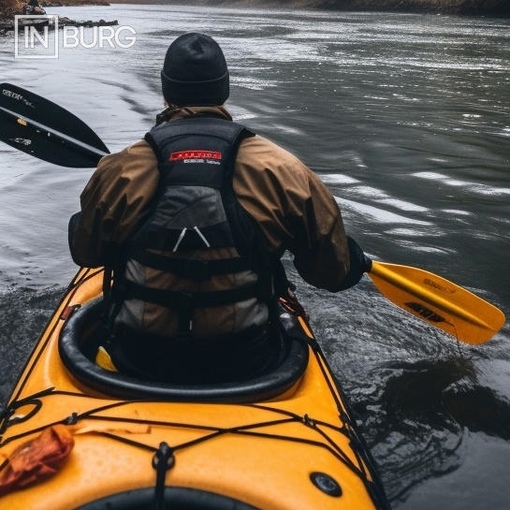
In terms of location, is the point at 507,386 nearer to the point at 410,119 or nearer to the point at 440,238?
the point at 440,238

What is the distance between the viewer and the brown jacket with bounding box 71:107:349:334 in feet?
7.14

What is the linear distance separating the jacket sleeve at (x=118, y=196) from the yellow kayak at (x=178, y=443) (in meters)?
0.44

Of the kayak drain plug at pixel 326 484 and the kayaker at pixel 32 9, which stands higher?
the kayak drain plug at pixel 326 484

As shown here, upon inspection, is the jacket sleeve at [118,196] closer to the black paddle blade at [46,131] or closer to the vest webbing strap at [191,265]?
the vest webbing strap at [191,265]

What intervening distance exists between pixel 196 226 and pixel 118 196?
27 centimetres

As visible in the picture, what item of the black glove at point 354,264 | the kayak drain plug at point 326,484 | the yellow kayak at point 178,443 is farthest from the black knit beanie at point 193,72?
the kayak drain plug at point 326,484

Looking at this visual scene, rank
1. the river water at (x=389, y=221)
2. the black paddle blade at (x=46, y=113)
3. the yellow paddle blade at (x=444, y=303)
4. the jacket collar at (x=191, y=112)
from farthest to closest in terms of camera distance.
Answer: the black paddle blade at (x=46, y=113) → the yellow paddle blade at (x=444, y=303) → the river water at (x=389, y=221) → the jacket collar at (x=191, y=112)

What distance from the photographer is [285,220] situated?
90.0 inches

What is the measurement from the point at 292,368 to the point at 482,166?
670cm

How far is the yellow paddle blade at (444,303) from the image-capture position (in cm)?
364

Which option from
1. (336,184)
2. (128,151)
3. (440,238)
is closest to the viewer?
(128,151)

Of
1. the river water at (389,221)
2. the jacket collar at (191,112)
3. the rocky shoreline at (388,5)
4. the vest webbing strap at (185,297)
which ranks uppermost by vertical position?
the jacket collar at (191,112)

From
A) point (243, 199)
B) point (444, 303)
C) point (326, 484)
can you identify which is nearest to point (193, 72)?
point (243, 199)

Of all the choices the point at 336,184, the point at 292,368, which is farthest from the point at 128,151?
the point at 336,184
